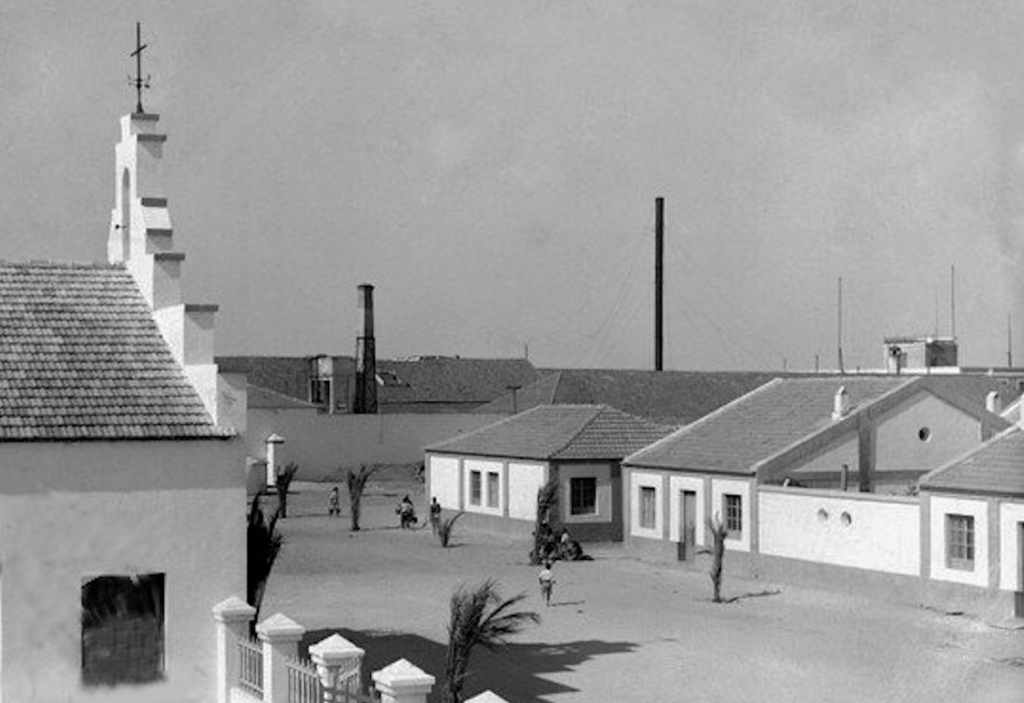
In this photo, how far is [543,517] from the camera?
3984 cm


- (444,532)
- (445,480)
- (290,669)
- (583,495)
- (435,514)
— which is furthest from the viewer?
(445,480)

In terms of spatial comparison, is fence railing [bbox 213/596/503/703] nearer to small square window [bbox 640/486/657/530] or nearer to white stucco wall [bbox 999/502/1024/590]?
white stucco wall [bbox 999/502/1024/590]

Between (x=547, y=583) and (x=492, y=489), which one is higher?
(x=492, y=489)

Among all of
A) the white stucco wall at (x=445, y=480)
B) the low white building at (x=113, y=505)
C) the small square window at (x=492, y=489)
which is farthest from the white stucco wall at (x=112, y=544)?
the white stucco wall at (x=445, y=480)

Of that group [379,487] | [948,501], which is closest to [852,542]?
[948,501]

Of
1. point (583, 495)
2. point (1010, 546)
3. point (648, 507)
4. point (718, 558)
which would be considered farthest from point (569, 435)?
point (1010, 546)

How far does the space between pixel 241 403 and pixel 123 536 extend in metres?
2.12

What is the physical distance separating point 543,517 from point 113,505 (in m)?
23.0

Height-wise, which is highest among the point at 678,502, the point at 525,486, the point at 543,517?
the point at 525,486

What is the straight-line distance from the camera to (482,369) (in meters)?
88.4

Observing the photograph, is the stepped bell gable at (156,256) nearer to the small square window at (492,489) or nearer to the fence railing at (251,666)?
the fence railing at (251,666)

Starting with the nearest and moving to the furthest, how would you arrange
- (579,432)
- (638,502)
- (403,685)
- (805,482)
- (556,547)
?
(403,685) < (805,482) < (556,547) < (638,502) < (579,432)

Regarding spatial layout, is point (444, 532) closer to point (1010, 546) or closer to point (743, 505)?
point (743, 505)

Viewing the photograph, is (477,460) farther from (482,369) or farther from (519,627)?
(482,369)
